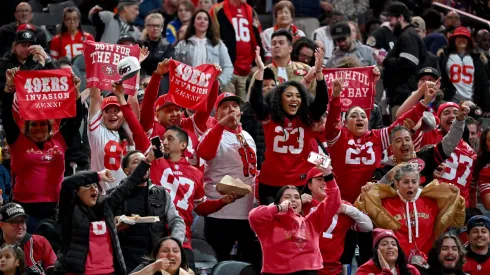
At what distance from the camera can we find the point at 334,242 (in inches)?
462

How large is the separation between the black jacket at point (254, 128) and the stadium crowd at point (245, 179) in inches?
0.5

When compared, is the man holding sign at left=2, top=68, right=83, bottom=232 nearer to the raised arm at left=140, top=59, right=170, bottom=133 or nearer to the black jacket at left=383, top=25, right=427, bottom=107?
the raised arm at left=140, top=59, right=170, bottom=133

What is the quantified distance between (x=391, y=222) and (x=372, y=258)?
2.02ft

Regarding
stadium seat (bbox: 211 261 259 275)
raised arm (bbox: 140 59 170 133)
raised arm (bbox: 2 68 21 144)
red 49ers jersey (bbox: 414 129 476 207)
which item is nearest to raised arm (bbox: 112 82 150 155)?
raised arm (bbox: 140 59 170 133)

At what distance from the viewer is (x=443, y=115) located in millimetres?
13594

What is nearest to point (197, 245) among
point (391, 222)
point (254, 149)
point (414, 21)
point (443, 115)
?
Result: point (254, 149)

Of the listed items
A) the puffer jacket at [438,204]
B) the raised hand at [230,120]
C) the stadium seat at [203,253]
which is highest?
the raised hand at [230,120]

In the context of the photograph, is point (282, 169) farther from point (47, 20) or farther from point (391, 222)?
point (47, 20)

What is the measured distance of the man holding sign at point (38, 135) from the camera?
1198cm

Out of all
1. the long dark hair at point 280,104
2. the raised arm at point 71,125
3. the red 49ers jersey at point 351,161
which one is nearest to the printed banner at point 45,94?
the raised arm at point 71,125

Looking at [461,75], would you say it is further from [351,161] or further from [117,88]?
[117,88]

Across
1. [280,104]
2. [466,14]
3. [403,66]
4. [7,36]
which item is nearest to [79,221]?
[280,104]

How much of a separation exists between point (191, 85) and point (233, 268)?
2.18 metres

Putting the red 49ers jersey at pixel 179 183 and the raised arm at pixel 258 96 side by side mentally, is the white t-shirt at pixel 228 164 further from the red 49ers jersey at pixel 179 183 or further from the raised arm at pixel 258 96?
the red 49ers jersey at pixel 179 183
